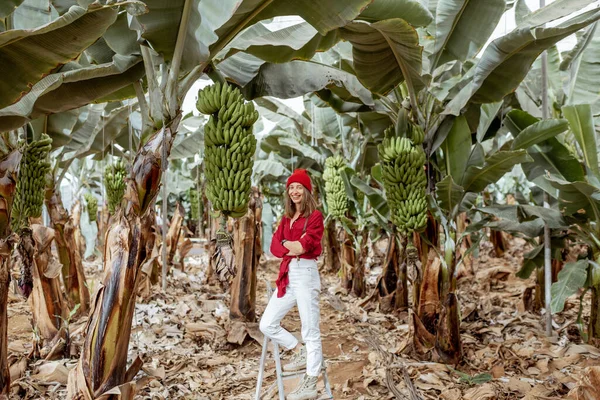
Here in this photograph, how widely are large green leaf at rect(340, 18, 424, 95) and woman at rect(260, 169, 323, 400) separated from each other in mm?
965

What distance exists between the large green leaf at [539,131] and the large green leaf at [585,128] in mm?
139

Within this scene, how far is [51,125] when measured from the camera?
3787 mm

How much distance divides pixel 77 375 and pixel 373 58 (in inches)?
105

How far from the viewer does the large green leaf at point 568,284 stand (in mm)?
3236

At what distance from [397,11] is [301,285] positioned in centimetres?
186

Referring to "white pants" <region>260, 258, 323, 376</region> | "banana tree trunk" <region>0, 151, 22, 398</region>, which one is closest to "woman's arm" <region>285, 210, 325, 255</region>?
"white pants" <region>260, 258, 323, 376</region>

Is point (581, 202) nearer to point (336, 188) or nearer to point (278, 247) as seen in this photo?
point (278, 247)

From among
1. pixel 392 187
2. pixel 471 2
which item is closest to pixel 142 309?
pixel 392 187

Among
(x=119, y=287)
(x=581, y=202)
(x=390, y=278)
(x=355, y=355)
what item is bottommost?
(x=355, y=355)

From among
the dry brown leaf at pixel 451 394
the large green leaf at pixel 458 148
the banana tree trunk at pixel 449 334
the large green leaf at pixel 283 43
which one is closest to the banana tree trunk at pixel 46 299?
the large green leaf at pixel 283 43

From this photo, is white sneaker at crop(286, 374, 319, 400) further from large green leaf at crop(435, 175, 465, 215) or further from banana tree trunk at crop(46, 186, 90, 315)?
banana tree trunk at crop(46, 186, 90, 315)

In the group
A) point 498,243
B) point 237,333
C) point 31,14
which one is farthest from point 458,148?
point 498,243

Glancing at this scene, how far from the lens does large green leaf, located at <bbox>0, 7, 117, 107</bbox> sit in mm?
1871

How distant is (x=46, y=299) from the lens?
3668mm
